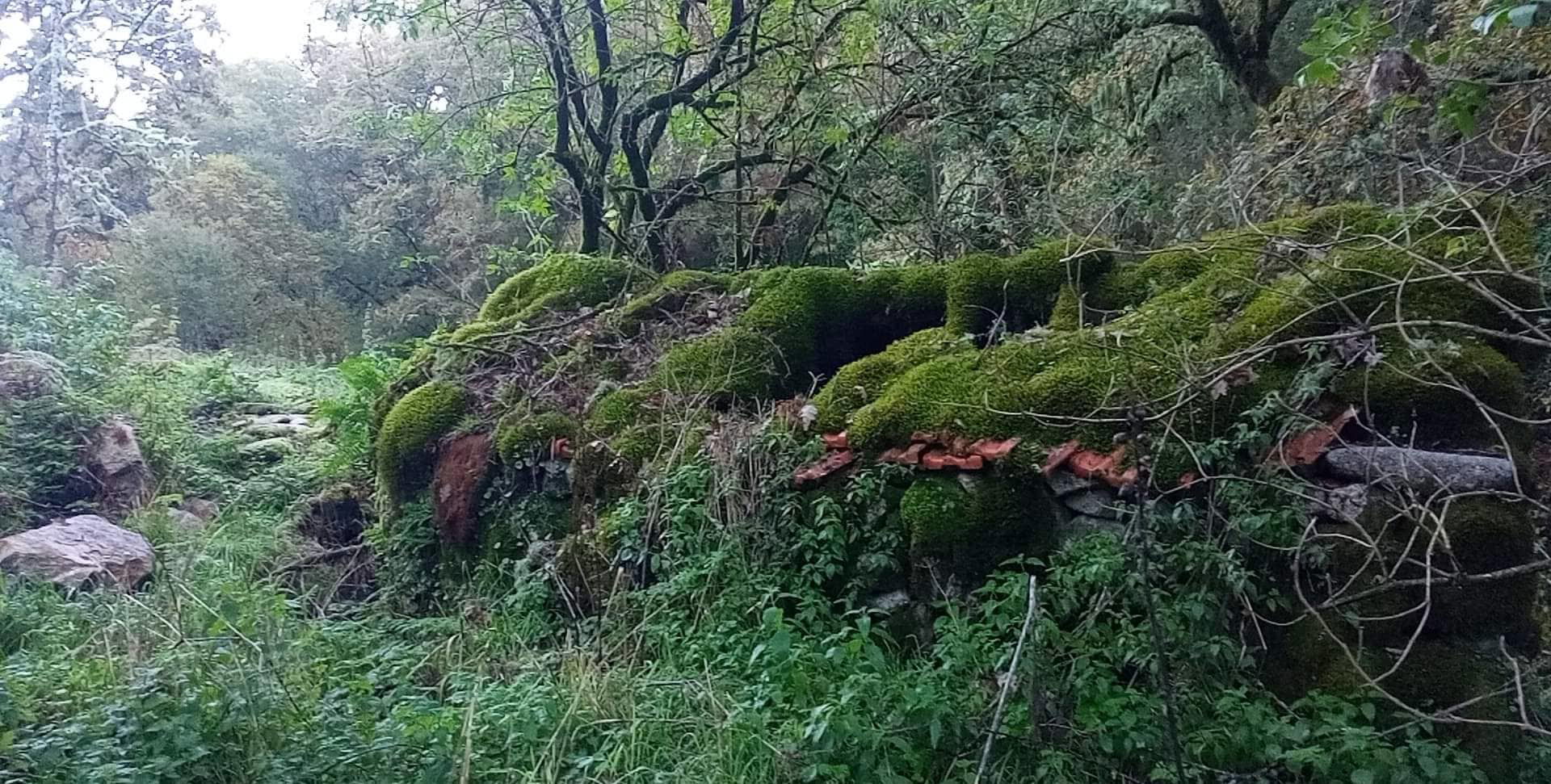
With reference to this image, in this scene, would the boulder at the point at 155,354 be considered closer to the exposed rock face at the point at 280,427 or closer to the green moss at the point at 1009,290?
the exposed rock face at the point at 280,427

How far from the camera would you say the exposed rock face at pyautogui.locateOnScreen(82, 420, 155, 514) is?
8.10 meters

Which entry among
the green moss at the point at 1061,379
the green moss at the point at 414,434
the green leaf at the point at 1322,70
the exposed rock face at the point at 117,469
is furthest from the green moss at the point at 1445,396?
the exposed rock face at the point at 117,469

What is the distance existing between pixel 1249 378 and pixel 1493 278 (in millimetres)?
872

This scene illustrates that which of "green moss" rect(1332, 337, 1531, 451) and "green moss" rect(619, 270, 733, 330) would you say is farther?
"green moss" rect(619, 270, 733, 330)

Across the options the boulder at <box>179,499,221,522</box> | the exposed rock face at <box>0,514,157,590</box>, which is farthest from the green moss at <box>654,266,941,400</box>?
the boulder at <box>179,499,221,522</box>

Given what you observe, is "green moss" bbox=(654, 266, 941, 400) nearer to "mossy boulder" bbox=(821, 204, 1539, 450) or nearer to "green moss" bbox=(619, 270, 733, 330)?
"green moss" bbox=(619, 270, 733, 330)

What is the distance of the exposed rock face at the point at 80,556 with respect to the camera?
6.02 m

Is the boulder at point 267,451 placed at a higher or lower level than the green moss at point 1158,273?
higher

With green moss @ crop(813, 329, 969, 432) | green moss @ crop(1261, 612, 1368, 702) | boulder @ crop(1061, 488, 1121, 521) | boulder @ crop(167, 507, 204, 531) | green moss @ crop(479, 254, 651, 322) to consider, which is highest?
green moss @ crop(479, 254, 651, 322)

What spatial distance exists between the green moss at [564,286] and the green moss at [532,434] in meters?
1.26

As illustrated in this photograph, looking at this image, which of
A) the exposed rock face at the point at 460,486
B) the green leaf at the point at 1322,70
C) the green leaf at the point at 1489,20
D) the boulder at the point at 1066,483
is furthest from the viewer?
the exposed rock face at the point at 460,486

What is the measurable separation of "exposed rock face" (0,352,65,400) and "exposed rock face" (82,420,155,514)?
611 mm

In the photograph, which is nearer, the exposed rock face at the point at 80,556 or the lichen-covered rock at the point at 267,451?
the exposed rock face at the point at 80,556

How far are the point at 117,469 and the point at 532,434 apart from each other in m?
4.81
